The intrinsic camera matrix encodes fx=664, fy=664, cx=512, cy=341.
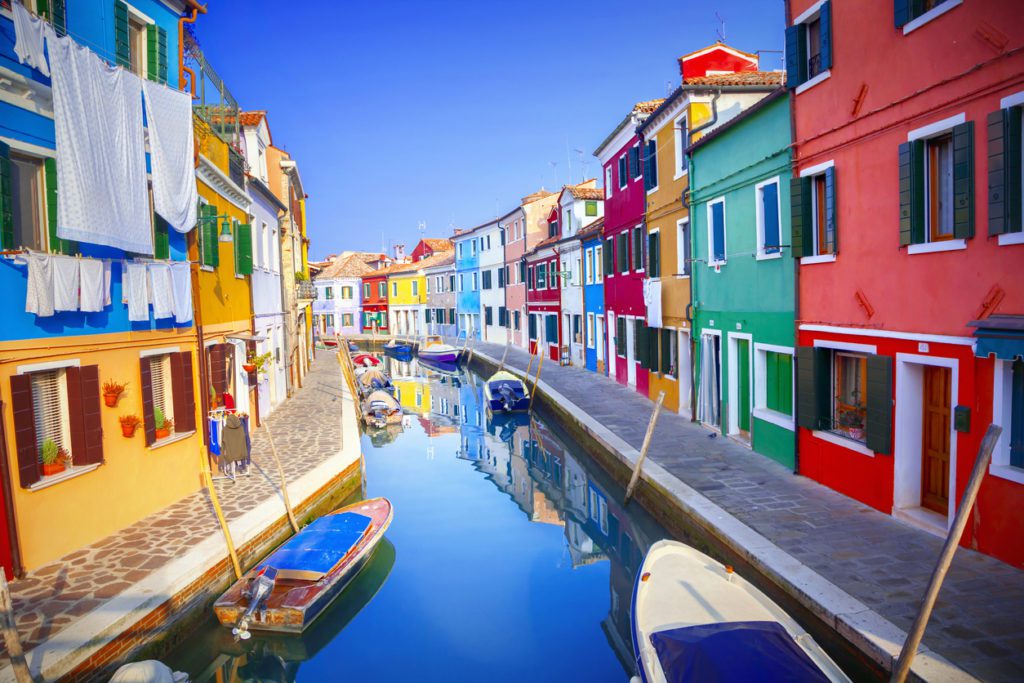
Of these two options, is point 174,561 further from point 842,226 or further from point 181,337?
point 842,226

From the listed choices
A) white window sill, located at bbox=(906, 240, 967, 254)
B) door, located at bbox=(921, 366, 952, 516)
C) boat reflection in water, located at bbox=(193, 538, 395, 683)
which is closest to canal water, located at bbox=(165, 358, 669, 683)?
boat reflection in water, located at bbox=(193, 538, 395, 683)

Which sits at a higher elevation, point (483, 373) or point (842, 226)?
point (842, 226)

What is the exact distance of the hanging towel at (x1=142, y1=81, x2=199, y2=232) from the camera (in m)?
10.6

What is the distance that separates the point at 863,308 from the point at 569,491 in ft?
27.0

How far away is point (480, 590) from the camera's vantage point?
10.7 metres

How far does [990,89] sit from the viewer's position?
7504mm

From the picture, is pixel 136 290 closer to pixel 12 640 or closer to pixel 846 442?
pixel 12 640

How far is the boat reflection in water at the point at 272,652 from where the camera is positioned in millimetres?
8172

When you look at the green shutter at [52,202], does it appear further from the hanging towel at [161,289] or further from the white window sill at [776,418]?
the white window sill at [776,418]

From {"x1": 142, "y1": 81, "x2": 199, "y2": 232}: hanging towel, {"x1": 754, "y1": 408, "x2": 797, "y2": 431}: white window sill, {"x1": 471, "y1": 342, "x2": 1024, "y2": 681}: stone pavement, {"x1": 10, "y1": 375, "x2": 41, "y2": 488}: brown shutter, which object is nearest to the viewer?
{"x1": 471, "y1": 342, "x2": 1024, "y2": 681}: stone pavement

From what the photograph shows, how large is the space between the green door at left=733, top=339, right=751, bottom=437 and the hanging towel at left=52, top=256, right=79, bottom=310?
475 inches

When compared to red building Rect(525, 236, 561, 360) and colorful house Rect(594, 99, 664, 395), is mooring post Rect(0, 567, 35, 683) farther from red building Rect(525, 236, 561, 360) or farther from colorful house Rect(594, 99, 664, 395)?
red building Rect(525, 236, 561, 360)

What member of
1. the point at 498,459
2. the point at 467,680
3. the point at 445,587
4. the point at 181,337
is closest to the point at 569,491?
the point at 498,459

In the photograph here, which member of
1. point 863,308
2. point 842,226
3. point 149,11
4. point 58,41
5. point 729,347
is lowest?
point 729,347
